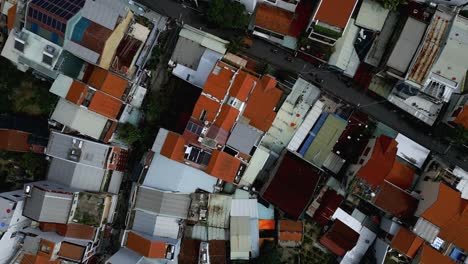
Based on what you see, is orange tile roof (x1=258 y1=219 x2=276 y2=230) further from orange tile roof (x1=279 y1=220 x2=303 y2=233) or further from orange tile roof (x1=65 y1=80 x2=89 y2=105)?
orange tile roof (x1=65 y1=80 x2=89 y2=105)

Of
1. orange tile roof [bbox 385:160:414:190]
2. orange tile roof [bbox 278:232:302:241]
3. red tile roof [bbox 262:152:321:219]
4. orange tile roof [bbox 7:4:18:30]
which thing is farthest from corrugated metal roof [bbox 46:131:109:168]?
orange tile roof [bbox 385:160:414:190]

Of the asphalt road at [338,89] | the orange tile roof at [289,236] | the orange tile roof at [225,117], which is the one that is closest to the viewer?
the orange tile roof at [225,117]

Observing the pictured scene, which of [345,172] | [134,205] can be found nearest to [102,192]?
[134,205]

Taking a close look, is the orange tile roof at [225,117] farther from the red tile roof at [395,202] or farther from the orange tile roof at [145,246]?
the red tile roof at [395,202]

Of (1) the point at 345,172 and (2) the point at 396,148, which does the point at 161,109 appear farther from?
(2) the point at 396,148

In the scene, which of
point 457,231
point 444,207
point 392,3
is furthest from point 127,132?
point 457,231

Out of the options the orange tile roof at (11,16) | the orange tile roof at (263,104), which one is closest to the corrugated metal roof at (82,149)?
the orange tile roof at (11,16)
